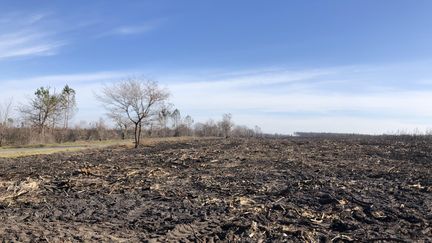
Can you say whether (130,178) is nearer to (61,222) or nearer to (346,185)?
(61,222)

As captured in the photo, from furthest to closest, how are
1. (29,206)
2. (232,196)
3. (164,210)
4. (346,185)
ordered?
(346,185) → (232,196) → (29,206) → (164,210)

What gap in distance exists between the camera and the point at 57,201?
9047mm

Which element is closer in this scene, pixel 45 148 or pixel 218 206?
pixel 218 206

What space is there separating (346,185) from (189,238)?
19.1ft

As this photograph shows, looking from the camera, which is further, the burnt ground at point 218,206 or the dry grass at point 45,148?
the dry grass at point 45,148

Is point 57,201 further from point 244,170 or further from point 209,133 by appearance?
point 209,133

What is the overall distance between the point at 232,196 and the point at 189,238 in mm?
3383

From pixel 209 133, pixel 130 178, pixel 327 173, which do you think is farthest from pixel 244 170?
pixel 209 133

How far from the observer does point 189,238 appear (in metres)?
6.02

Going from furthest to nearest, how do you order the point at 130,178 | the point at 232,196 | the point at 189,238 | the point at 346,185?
the point at 130,178 → the point at 346,185 → the point at 232,196 → the point at 189,238

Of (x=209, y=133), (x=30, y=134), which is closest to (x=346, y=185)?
(x=30, y=134)

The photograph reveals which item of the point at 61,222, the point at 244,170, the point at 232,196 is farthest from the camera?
the point at 244,170

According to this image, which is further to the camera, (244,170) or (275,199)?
(244,170)

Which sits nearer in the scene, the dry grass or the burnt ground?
the burnt ground
